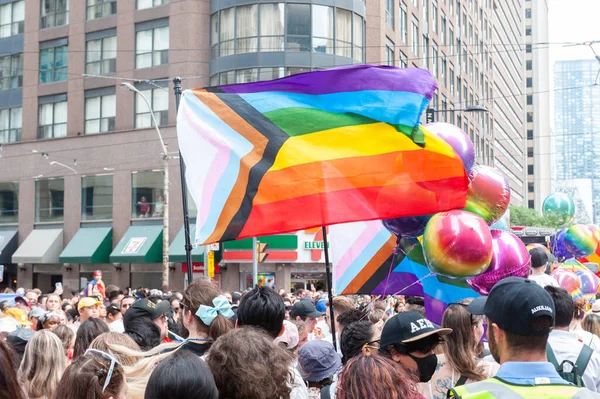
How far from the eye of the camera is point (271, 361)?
3672mm

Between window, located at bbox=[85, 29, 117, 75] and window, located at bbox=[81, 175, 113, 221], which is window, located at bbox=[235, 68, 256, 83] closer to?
window, located at bbox=[85, 29, 117, 75]

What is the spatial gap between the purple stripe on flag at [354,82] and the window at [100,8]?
30.5 metres

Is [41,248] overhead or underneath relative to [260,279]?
overhead

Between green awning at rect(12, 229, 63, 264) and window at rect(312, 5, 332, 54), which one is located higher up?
window at rect(312, 5, 332, 54)

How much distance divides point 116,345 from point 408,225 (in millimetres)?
2812

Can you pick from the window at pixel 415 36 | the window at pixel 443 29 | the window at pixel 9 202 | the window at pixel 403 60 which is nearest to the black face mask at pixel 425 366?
the window at pixel 403 60

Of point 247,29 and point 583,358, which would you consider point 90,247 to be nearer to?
point 247,29


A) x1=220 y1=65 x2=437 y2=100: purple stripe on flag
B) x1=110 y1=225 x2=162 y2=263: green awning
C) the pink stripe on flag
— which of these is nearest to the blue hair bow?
x1=220 y1=65 x2=437 y2=100: purple stripe on flag

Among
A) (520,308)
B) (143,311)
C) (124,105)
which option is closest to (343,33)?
(124,105)

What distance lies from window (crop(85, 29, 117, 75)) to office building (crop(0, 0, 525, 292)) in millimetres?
65

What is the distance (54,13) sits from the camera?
37.1 m

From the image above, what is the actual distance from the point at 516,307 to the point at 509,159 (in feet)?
286

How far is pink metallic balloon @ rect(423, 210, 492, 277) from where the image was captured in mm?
5594

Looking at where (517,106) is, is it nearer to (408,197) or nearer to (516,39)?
(516,39)
